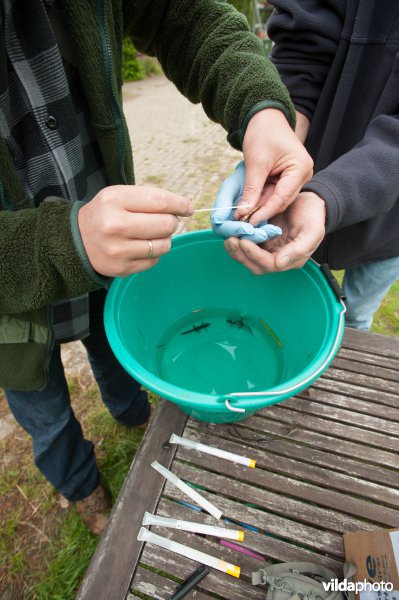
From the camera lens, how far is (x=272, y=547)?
80 cm

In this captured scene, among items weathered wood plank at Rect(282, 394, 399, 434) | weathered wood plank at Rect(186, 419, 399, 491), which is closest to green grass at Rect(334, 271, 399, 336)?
weathered wood plank at Rect(282, 394, 399, 434)

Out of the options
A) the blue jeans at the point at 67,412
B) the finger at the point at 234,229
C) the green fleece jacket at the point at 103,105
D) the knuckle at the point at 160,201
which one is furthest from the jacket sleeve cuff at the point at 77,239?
the blue jeans at the point at 67,412

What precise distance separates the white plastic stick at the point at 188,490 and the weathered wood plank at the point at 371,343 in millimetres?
696

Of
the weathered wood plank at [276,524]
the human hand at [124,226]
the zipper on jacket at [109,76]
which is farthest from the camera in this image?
the weathered wood plank at [276,524]

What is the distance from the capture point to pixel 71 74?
0.76 metres

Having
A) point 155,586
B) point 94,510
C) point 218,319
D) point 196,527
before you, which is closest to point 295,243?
point 218,319

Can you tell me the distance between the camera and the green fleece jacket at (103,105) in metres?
0.60

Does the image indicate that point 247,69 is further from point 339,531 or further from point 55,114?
point 339,531

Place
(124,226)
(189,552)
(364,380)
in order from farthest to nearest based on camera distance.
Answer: (364,380) < (189,552) < (124,226)

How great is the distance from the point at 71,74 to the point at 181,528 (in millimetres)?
1071

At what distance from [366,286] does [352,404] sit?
21.6 inches

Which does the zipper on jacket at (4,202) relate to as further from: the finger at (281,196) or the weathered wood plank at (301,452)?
the weathered wood plank at (301,452)

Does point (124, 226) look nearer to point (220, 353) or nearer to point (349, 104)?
point (220, 353)

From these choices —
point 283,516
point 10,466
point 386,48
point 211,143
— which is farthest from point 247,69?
point 211,143
